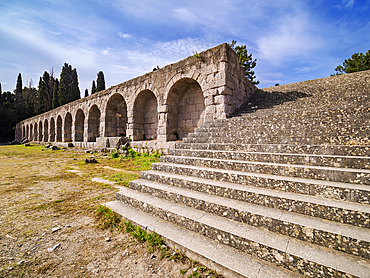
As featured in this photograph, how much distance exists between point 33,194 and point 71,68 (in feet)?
139

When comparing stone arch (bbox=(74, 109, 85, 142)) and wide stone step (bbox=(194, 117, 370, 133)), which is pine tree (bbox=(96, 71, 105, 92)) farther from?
wide stone step (bbox=(194, 117, 370, 133))

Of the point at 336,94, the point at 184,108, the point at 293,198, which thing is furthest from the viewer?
the point at 184,108

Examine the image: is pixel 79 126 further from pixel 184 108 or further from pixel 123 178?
pixel 123 178

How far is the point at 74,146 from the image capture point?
48.8ft

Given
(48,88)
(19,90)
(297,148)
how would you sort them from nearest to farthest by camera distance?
1. (297,148)
2. (48,88)
3. (19,90)

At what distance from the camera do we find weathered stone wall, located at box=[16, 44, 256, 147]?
20.6ft

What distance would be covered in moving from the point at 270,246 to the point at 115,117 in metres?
12.7

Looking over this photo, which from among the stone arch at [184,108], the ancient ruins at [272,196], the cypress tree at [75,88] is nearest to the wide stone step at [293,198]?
the ancient ruins at [272,196]

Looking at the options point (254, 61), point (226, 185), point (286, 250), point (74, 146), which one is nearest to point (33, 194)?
point (226, 185)

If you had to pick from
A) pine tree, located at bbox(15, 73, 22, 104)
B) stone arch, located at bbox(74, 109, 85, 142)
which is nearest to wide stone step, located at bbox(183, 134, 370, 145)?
stone arch, located at bbox(74, 109, 85, 142)

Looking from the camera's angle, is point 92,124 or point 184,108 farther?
point 92,124

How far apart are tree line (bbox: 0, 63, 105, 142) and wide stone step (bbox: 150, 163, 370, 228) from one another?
122 ft

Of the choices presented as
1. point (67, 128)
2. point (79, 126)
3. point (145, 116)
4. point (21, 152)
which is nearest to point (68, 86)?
point (67, 128)

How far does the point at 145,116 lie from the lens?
10312 mm
